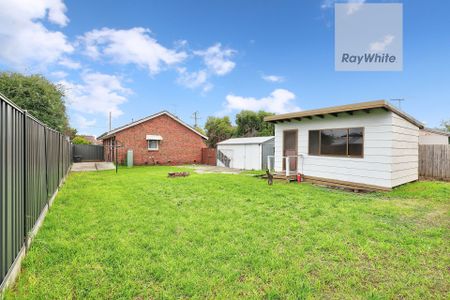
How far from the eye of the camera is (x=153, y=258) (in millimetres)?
Answer: 2947

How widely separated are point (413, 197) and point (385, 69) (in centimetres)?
594

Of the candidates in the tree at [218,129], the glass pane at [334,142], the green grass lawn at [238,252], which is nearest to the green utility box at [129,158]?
the green grass lawn at [238,252]

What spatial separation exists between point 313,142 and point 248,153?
6640 mm

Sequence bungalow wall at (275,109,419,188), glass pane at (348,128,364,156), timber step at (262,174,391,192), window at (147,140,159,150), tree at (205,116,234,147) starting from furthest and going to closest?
tree at (205,116,234,147)
window at (147,140,159,150)
glass pane at (348,128,364,156)
timber step at (262,174,391,192)
bungalow wall at (275,109,419,188)

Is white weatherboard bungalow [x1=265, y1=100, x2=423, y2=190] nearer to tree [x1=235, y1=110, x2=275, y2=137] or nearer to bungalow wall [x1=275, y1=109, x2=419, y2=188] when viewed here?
bungalow wall [x1=275, y1=109, x2=419, y2=188]

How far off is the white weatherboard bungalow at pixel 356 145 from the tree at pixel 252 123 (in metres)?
19.2

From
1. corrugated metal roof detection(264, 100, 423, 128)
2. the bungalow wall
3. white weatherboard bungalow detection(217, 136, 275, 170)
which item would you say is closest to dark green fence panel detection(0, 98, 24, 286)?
corrugated metal roof detection(264, 100, 423, 128)

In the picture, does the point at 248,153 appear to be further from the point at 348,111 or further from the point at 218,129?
the point at 218,129

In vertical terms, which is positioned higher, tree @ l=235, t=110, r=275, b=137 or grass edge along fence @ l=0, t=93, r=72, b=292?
tree @ l=235, t=110, r=275, b=137

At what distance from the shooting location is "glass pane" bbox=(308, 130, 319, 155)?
31.3 feet

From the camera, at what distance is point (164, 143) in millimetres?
20266

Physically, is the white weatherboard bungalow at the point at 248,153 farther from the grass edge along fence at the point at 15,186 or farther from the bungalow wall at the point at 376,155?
the grass edge along fence at the point at 15,186

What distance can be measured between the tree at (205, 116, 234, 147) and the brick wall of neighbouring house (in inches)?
431

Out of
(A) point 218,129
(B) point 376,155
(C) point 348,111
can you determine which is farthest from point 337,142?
(A) point 218,129
